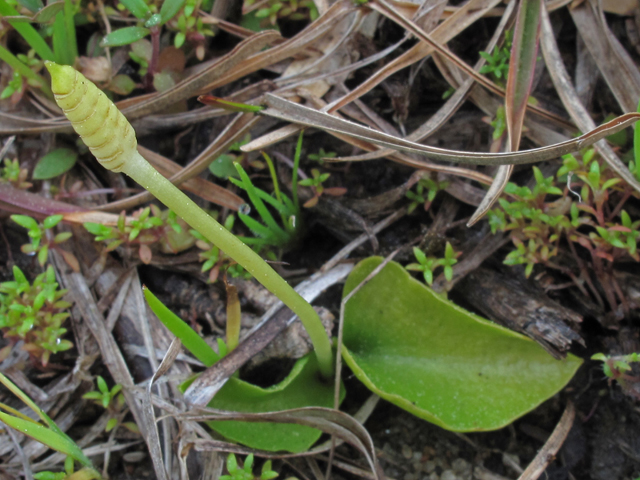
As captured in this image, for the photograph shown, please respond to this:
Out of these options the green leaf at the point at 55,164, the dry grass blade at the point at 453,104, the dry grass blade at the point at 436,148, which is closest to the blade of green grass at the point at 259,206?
the dry grass blade at the point at 436,148

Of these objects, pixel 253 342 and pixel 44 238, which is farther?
pixel 44 238

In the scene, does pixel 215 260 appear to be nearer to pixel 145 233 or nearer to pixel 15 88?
pixel 145 233

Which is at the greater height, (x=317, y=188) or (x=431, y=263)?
(x=317, y=188)

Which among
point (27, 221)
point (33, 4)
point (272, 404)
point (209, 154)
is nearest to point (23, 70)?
point (33, 4)

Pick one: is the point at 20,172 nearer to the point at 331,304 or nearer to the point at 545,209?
the point at 331,304

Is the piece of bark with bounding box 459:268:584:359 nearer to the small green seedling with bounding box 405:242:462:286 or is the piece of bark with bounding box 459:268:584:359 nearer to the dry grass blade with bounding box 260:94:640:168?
the small green seedling with bounding box 405:242:462:286

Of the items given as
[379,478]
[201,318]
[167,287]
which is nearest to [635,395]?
[379,478]

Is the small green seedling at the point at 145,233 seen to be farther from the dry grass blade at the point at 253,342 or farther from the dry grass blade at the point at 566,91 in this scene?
the dry grass blade at the point at 566,91
